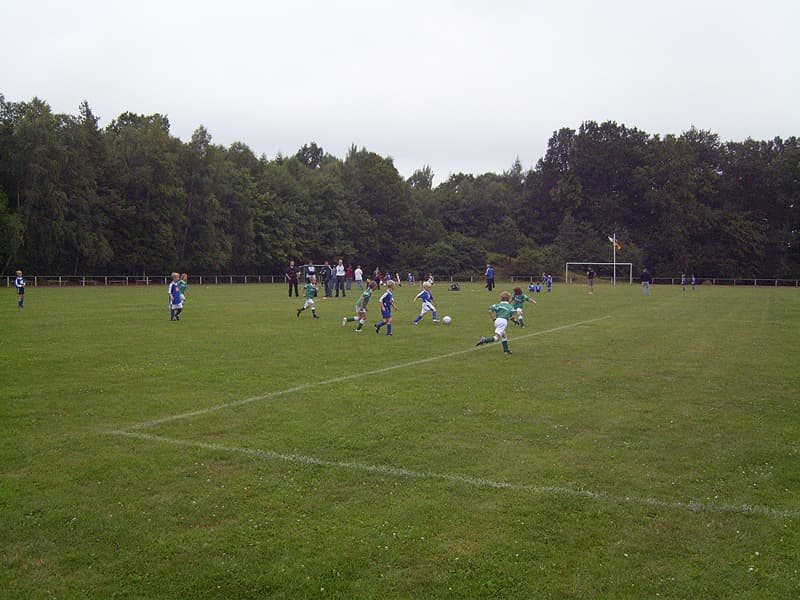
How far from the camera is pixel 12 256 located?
5206 cm

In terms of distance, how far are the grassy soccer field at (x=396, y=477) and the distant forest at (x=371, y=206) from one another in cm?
4963

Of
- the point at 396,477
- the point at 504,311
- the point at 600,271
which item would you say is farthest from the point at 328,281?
the point at 600,271

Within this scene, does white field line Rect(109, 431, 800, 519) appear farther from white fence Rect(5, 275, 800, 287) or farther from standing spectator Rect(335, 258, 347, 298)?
white fence Rect(5, 275, 800, 287)

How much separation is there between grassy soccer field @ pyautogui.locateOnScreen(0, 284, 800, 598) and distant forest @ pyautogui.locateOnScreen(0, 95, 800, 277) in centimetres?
4963

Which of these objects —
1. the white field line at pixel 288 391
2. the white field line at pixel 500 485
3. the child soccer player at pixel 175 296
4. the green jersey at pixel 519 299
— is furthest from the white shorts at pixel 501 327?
the child soccer player at pixel 175 296

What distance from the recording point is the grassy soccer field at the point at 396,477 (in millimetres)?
4539

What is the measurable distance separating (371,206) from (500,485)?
8677 centimetres

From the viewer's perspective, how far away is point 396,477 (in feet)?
20.9

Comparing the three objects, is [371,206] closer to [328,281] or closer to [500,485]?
[328,281]

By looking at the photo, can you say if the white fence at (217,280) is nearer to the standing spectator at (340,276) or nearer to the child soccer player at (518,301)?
the standing spectator at (340,276)

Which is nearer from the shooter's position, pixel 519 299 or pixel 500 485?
pixel 500 485

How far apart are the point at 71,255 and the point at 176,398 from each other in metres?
54.6

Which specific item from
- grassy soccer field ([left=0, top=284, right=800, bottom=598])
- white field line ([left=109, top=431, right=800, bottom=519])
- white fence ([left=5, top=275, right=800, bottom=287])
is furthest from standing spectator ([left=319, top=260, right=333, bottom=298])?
white field line ([left=109, top=431, right=800, bottom=519])

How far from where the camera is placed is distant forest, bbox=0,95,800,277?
185 feet
